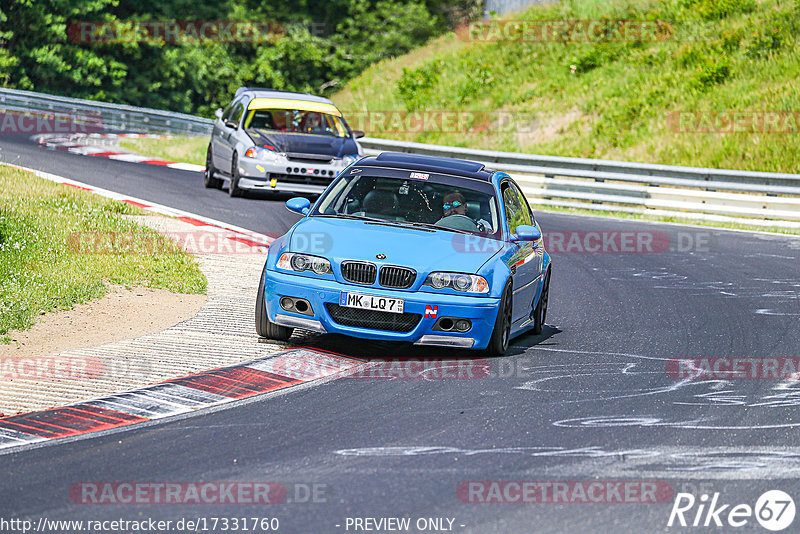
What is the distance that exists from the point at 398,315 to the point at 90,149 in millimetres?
19630

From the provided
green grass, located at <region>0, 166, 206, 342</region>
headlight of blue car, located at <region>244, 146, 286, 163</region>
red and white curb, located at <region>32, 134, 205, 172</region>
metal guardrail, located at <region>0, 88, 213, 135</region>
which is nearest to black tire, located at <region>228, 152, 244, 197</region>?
headlight of blue car, located at <region>244, 146, 286, 163</region>

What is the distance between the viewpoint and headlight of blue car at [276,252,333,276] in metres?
9.25

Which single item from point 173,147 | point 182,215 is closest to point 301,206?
point 182,215

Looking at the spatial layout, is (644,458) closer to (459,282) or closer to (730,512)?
(730,512)

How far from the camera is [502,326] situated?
9438 mm

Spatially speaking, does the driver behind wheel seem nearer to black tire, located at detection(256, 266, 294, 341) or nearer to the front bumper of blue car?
the front bumper of blue car

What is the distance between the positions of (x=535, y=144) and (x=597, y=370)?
23751mm

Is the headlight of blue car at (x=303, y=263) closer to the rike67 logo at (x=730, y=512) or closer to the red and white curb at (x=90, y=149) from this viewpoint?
the rike67 logo at (x=730, y=512)

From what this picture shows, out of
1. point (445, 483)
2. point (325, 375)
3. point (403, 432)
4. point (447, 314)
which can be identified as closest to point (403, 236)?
point (447, 314)

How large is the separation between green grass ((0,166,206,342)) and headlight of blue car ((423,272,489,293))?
340 cm

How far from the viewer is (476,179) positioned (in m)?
10.6

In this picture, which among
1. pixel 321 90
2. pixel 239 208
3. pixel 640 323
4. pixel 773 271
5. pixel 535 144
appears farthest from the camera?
pixel 321 90

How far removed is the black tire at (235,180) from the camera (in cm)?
1960

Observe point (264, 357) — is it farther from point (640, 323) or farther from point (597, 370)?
point (640, 323)
